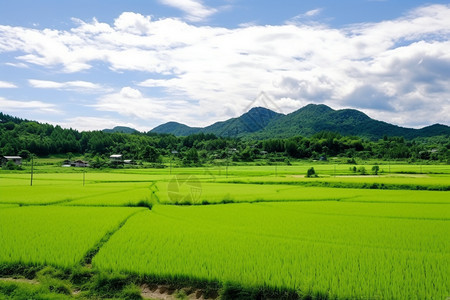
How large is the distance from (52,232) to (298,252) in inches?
290

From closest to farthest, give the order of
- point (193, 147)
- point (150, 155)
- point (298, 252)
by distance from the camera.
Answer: point (298, 252)
point (150, 155)
point (193, 147)

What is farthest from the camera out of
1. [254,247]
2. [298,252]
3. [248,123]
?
[248,123]

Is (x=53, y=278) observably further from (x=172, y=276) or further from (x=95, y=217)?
(x=95, y=217)

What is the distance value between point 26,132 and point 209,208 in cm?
9698

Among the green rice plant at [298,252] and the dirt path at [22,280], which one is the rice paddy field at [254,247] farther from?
the dirt path at [22,280]

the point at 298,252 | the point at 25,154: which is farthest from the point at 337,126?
the point at 298,252

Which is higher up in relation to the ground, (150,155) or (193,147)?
(193,147)

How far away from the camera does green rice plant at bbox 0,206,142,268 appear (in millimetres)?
8125

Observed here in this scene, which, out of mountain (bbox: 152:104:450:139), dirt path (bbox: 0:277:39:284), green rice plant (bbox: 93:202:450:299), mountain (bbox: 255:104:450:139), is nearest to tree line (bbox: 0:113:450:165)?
mountain (bbox: 152:104:450:139)

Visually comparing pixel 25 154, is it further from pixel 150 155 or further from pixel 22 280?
pixel 22 280

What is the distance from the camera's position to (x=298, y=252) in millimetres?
8180

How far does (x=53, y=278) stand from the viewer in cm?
724

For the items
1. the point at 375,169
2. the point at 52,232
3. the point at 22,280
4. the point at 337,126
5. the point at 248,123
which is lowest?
the point at 22,280

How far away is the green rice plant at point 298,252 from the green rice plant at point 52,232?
27.3 inches
